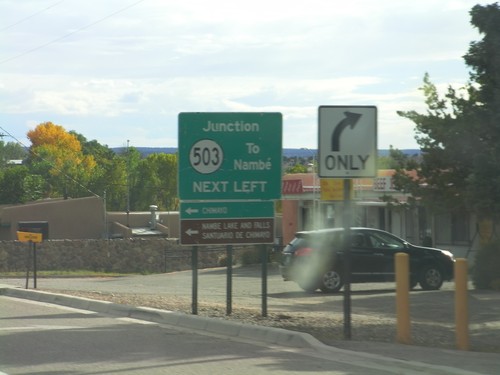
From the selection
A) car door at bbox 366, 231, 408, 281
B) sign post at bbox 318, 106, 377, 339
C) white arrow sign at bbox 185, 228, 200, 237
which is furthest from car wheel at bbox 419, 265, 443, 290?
sign post at bbox 318, 106, 377, 339

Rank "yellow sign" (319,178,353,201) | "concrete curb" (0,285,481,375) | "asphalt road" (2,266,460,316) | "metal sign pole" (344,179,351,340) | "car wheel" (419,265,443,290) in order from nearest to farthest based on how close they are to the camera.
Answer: "concrete curb" (0,285,481,375) → "metal sign pole" (344,179,351,340) → "asphalt road" (2,266,460,316) → "car wheel" (419,265,443,290) → "yellow sign" (319,178,353,201)

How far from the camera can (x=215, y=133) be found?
45.6 ft

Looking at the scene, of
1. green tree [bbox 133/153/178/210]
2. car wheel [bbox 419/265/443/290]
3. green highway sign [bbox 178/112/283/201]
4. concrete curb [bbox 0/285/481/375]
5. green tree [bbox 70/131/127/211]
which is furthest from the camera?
green tree [bbox 133/153/178/210]

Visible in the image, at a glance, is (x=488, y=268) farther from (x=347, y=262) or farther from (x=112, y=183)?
(x=112, y=183)

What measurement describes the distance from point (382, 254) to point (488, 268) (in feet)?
8.94

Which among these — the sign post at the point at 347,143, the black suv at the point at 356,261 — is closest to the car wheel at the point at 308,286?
the black suv at the point at 356,261

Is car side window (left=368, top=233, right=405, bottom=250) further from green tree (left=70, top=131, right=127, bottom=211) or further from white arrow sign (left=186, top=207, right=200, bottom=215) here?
green tree (left=70, top=131, right=127, bottom=211)

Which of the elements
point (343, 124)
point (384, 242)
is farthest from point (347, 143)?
point (384, 242)

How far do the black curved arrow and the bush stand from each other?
9.72 m

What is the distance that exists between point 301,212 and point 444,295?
2097 cm

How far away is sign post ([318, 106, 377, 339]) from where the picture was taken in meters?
11.3

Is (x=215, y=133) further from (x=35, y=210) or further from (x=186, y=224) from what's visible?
(x=35, y=210)

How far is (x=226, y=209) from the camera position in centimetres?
1415

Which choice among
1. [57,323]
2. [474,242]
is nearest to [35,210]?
[474,242]
